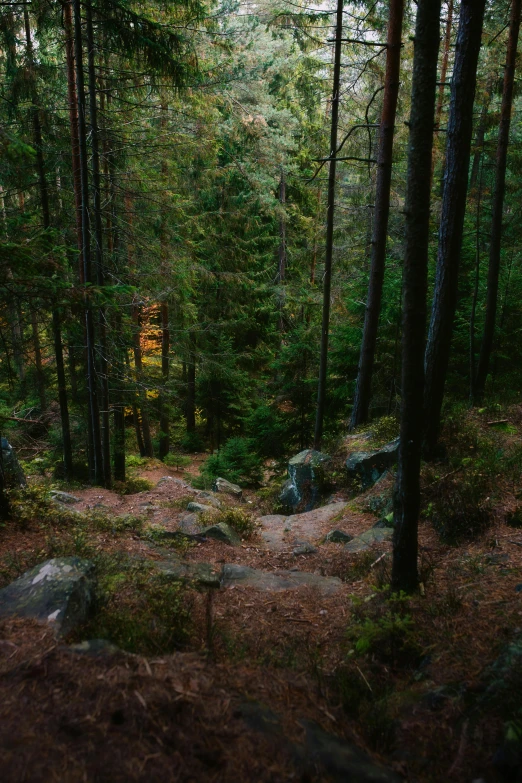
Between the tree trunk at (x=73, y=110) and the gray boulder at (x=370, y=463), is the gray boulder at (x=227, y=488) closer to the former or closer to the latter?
the gray boulder at (x=370, y=463)

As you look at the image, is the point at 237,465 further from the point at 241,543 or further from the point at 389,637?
the point at 389,637

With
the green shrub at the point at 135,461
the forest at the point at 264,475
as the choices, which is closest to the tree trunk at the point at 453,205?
the forest at the point at 264,475

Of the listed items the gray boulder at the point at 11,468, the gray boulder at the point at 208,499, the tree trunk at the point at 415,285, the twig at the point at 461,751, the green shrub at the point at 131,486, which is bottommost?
the green shrub at the point at 131,486

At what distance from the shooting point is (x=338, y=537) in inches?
304

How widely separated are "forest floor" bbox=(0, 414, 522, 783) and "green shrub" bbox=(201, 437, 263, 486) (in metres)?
8.14

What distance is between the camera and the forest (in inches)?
101

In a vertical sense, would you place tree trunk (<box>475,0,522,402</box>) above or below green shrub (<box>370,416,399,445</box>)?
above

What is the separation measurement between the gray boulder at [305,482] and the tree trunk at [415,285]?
6.52m

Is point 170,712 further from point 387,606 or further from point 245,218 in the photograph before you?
point 245,218

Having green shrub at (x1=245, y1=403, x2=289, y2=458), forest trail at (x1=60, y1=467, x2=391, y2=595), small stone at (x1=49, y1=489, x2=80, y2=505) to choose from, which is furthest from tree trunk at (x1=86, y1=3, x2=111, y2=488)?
green shrub at (x1=245, y1=403, x2=289, y2=458)

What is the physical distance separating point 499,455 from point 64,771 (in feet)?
23.5

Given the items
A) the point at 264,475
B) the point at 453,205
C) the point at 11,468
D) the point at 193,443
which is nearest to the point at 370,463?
the point at 453,205

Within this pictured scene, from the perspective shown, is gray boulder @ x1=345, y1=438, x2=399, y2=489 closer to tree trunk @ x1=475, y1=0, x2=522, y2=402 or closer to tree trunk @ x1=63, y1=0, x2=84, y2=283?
tree trunk @ x1=475, y1=0, x2=522, y2=402

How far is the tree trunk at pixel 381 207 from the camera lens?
9.60 meters
